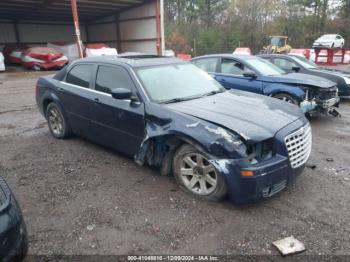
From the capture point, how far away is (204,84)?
489cm

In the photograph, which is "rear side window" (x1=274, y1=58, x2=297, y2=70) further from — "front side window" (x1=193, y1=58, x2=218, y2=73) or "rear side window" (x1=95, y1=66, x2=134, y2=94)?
"rear side window" (x1=95, y1=66, x2=134, y2=94)

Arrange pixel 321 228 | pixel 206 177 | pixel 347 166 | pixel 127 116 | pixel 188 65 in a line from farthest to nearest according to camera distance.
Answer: pixel 188 65
pixel 347 166
pixel 127 116
pixel 206 177
pixel 321 228

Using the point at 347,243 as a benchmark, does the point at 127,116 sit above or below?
above

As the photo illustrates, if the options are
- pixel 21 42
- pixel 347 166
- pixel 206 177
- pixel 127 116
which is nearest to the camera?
pixel 206 177

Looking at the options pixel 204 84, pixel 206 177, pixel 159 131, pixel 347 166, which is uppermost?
pixel 204 84

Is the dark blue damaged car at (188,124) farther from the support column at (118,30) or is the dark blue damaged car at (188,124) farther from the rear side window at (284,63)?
the support column at (118,30)

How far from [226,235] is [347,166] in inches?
107

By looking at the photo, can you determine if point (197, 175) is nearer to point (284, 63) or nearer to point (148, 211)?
point (148, 211)

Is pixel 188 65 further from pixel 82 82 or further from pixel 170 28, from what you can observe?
pixel 170 28

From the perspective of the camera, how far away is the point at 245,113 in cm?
390

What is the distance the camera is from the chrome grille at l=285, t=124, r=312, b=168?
11.7 feet

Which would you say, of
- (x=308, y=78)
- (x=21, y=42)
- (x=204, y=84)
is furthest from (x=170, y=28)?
(x=204, y=84)

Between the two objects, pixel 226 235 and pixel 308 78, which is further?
pixel 308 78

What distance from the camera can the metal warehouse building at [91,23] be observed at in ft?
72.3
